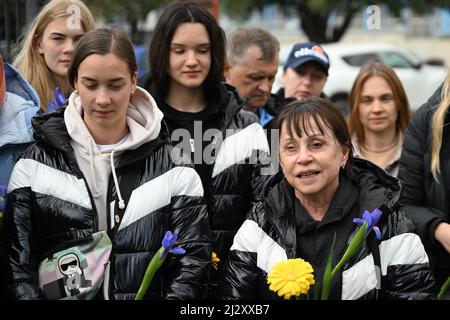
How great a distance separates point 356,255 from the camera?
3.07 meters

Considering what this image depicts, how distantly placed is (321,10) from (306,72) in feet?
51.0

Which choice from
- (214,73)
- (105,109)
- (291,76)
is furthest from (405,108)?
(105,109)

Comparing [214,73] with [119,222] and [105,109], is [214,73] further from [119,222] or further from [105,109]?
[119,222]

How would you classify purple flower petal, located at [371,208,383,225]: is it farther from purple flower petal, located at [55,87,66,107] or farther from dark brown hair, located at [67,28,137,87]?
purple flower petal, located at [55,87,66,107]

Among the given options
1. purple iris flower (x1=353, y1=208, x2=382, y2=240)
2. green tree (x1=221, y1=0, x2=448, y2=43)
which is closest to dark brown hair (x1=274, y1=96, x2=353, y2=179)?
purple iris flower (x1=353, y1=208, x2=382, y2=240)

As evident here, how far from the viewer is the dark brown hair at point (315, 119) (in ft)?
10.6

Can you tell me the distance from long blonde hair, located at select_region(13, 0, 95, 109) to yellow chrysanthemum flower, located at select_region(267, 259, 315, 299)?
1.70m

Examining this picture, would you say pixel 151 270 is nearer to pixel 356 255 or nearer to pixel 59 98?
pixel 356 255

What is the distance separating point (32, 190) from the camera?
3.12m

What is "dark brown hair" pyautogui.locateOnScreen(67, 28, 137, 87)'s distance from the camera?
3217mm

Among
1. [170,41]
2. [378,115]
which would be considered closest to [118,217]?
[170,41]

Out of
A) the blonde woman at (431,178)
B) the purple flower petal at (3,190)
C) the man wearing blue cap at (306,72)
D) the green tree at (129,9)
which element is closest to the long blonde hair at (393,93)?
the man wearing blue cap at (306,72)

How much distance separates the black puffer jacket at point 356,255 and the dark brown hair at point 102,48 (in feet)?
2.67
